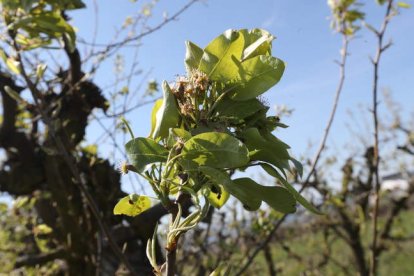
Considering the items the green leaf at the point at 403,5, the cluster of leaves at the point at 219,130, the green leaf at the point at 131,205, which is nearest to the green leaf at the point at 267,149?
the cluster of leaves at the point at 219,130

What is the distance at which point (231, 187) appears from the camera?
2.66 feet

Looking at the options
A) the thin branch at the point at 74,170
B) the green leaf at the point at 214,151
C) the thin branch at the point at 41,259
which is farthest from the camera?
the thin branch at the point at 41,259

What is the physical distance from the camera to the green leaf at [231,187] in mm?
781

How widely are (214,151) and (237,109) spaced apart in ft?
0.51

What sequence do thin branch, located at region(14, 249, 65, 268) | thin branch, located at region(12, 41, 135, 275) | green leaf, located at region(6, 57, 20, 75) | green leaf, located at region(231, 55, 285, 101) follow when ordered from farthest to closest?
thin branch, located at region(14, 249, 65, 268) → green leaf, located at region(6, 57, 20, 75) → thin branch, located at region(12, 41, 135, 275) → green leaf, located at region(231, 55, 285, 101)

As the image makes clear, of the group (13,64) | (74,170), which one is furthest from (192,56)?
(13,64)

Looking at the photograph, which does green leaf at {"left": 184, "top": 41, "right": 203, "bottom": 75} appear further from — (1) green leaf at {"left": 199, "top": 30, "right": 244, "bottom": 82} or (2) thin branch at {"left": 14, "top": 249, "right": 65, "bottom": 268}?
(2) thin branch at {"left": 14, "top": 249, "right": 65, "bottom": 268}

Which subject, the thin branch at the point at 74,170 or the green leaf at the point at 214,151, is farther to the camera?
the thin branch at the point at 74,170

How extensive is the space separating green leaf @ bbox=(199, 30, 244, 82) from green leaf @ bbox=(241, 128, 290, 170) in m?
0.13

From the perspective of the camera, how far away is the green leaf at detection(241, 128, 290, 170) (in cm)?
86

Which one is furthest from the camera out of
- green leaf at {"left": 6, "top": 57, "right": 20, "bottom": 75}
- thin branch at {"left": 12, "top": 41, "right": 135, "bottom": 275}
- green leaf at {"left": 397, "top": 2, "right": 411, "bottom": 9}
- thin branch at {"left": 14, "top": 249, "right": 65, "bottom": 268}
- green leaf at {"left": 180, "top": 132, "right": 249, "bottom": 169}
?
thin branch at {"left": 14, "top": 249, "right": 65, "bottom": 268}

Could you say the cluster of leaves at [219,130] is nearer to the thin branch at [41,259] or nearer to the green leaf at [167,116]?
the green leaf at [167,116]

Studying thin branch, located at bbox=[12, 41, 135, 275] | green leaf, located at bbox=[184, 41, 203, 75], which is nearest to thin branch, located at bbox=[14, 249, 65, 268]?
thin branch, located at bbox=[12, 41, 135, 275]

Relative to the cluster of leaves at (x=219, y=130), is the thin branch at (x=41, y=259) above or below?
above
